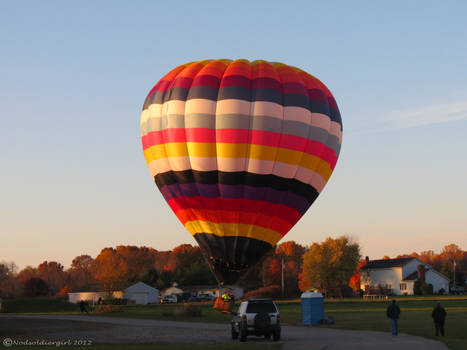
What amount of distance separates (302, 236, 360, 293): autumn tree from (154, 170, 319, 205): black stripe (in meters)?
66.0

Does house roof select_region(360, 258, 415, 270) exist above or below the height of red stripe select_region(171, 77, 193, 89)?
below

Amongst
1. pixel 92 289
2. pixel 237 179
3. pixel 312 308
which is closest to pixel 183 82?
pixel 237 179

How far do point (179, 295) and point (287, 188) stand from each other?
81.9 metres

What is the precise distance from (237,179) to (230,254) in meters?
4.55

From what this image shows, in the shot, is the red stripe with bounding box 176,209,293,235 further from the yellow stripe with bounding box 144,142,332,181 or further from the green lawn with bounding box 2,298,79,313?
the green lawn with bounding box 2,298,79,313

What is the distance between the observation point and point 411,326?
3422 centimetres

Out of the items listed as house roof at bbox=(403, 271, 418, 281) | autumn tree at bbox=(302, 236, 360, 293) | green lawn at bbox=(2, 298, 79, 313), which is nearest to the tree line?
autumn tree at bbox=(302, 236, 360, 293)

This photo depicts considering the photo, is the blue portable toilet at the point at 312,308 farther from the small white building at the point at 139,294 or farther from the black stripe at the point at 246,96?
the small white building at the point at 139,294

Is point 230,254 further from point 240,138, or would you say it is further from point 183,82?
point 183,82

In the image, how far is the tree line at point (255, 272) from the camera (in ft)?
339

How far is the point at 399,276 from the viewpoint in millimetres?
118312

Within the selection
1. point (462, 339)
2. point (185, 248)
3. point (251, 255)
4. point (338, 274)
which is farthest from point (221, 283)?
point (185, 248)

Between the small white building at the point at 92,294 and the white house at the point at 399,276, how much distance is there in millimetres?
46340

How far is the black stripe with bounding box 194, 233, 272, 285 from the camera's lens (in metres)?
37.6
